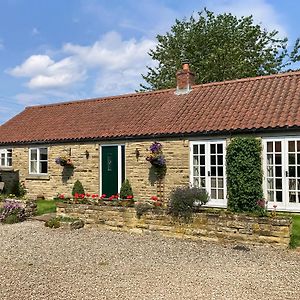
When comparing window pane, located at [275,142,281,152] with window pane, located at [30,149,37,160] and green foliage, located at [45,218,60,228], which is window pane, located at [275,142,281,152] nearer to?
green foliage, located at [45,218,60,228]

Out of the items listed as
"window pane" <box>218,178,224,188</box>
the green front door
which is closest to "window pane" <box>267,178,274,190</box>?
"window pane" <box>218,178,224,188</box>

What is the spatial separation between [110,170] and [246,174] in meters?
6.17

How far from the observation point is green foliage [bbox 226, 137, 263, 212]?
11633 millimetres

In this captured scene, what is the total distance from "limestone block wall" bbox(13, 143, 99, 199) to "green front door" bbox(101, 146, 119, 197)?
33cm

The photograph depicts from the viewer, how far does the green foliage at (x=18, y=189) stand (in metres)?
18.2

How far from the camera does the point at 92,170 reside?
15.8 m

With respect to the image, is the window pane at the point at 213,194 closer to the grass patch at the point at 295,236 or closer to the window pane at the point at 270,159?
Answer: the window pane at the point at 270,159

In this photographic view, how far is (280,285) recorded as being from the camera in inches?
226

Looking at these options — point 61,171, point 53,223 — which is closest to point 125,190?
point 53,223

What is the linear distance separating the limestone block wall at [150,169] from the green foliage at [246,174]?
197 cm

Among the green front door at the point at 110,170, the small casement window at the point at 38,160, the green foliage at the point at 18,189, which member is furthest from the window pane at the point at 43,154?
the green front door at the point at 110,170

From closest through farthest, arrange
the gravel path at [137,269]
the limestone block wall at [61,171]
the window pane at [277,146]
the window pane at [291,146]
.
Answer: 1. the gravel path at [137,269]
2. the window pane at [291,146]
3. the window pane at [277,146]
4. the limestone block wall at [61,171]

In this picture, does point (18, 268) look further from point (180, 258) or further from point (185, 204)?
point (185, 204)

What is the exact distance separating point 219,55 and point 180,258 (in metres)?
24.7
